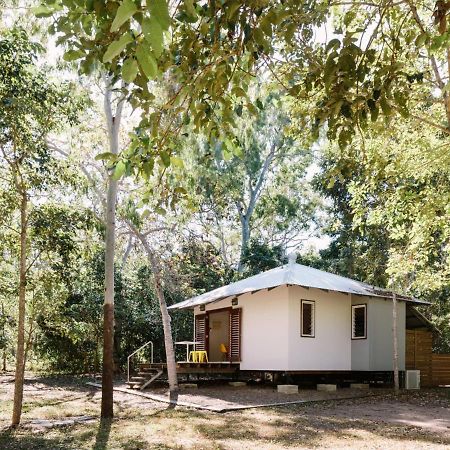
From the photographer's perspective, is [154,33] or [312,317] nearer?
[154,33]

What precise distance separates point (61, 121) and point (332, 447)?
20.4ft

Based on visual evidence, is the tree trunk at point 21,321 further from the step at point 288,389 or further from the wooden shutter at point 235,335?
the wooden shutter at point 235,335

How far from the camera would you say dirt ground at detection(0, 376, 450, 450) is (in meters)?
7.48

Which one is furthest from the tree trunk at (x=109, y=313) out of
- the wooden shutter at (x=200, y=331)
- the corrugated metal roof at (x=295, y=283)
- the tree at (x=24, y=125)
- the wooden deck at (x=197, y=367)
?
the wooden shutter at (x=200, y=331)

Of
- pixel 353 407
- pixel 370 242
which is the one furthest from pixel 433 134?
pixel 370 242

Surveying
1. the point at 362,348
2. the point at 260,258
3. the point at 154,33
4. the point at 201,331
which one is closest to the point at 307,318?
the point at 362,348

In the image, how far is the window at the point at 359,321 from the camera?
16234mm

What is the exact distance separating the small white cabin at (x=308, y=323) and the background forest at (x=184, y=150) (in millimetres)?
1825

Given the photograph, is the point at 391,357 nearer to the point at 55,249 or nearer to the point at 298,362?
the point at 298,362

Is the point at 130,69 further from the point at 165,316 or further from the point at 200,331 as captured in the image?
the point at 200,331

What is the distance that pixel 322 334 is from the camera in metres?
15.8

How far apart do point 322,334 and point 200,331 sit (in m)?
4.49

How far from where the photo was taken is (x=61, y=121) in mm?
9000

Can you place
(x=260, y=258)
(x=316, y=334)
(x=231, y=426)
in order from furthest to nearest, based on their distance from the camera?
(x=260, y=258)
(x=316, y=334)
(x=231, y=426)
